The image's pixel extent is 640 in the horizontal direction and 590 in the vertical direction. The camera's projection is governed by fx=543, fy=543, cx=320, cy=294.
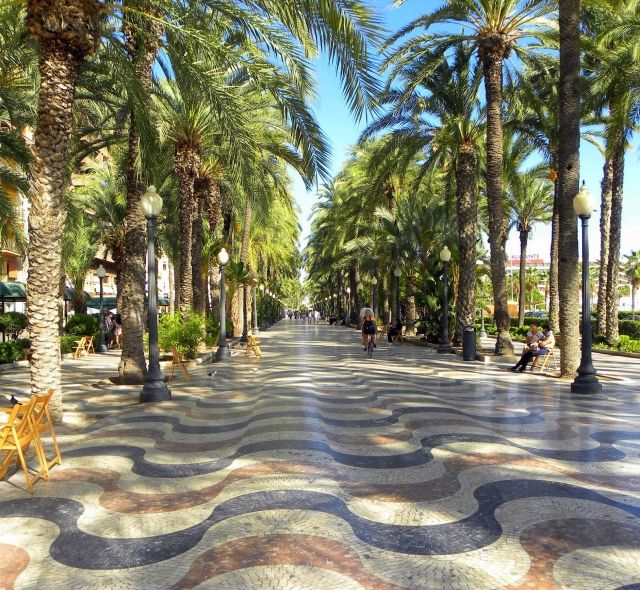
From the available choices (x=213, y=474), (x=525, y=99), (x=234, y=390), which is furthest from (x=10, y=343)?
(x=525, y=99)

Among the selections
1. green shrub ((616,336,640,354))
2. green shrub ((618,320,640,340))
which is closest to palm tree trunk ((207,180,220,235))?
green shrub ((616,336,640,354))

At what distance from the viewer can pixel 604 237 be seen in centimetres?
2238

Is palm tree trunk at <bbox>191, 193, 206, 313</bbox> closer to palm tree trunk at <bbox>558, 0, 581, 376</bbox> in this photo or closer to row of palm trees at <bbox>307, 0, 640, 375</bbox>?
row of palm trees at <bbox>307, 0, 640, 375</bbox>

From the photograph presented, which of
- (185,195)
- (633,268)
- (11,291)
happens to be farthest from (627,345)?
(633,268)

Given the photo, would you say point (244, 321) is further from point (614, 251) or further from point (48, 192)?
point (48, 192)

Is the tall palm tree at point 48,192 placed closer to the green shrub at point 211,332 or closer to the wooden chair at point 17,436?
the wooden chair at point 17,436

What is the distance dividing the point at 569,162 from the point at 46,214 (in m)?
10.5

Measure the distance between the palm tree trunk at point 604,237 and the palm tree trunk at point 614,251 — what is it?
420mm

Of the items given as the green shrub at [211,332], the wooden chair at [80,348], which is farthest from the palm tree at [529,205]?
the wooden chair at [80,348]

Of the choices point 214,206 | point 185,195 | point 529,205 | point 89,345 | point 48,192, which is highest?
point 529,205

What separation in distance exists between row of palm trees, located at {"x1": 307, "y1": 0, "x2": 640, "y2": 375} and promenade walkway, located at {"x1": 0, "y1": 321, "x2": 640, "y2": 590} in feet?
21.3

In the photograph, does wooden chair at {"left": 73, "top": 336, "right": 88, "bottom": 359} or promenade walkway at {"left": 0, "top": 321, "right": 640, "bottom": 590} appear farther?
wooden chair at {"left": 73, "top": 336, "right": 88, "bottom": 359}

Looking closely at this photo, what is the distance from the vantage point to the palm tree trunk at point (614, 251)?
20516 mm

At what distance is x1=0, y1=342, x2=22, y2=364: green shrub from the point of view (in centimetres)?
1576
